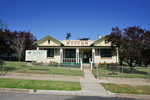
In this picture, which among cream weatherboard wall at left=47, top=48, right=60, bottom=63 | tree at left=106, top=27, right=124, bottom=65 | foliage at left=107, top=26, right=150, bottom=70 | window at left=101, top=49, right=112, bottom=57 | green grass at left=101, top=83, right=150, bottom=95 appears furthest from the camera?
cream weatherboard wall at left=47, top=48, right=60, bottom=63

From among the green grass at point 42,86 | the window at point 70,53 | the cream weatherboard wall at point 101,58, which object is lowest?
the green grass at point 42,86

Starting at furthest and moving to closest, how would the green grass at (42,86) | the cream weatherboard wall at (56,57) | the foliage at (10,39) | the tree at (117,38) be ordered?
1. the foliage at (10,39)
2. the cream weatherboard wall at (56,57)
3. the tree at (117,38)
4. the green grass at (42,86)

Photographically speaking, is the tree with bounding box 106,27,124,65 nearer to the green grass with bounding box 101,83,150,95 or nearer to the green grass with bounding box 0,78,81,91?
the green grass with bounding box 101,83,150,95

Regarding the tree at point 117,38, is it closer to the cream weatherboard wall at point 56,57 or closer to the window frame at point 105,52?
the window frame at point 105,52

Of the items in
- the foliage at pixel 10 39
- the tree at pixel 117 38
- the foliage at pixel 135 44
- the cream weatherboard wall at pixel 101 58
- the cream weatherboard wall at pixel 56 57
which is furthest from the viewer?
the foliage at pixel 10 39

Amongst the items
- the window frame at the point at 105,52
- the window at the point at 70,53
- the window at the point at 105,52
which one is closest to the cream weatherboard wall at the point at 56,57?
the window at the point at 70,53

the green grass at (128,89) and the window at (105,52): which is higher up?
the window at (105,52)

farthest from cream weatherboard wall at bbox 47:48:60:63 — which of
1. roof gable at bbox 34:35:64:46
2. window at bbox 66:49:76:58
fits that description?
window at bbox 66:49:76:58

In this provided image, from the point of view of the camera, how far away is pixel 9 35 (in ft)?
91.9

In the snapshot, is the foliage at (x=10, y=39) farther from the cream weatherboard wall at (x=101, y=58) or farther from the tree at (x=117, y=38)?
the tree at (x=117, y=38)

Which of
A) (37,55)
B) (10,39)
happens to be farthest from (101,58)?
(10,39)

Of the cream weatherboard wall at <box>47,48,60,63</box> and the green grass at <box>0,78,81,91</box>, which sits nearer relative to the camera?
the green grass at <box>0,78,81,91</box>

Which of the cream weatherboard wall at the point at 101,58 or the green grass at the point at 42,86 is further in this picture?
the cream weatherboard wall at the point at 101,58

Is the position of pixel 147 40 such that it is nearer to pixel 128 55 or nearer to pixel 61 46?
pixel 128 55
